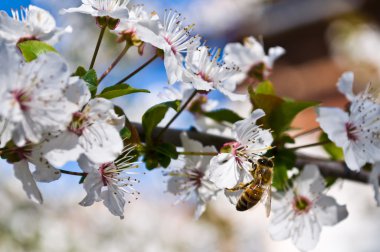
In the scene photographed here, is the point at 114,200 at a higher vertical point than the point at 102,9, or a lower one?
lower

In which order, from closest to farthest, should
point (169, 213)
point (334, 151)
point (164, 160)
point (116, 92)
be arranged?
point (116, 92)
point (164, 160)
point (334, 151)
point (169, 213)

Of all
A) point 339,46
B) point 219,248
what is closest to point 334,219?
point 219,248

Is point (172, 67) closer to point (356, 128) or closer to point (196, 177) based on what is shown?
point (196, 177)

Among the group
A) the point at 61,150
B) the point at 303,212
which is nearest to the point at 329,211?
the point at 303,212

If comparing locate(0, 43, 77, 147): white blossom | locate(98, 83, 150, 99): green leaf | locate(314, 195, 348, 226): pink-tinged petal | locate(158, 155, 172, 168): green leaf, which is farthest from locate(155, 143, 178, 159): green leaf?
locate(314, 195, 348, 226): pink-tinged petal

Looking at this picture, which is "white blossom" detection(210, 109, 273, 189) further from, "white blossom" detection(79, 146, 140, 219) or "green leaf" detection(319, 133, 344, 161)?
"green leaf" detection(319, 133, 344, 161)

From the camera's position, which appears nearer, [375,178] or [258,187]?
[258,187]
